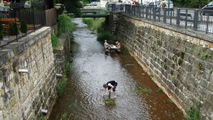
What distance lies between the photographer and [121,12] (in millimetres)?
29766

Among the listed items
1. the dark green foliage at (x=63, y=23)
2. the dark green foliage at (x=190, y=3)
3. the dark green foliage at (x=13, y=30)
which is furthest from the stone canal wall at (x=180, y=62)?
the dark green foliage at (x=190, y=3)

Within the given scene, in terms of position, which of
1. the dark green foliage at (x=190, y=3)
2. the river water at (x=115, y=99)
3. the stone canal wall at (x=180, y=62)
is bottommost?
the river water at (x=115, y=99)

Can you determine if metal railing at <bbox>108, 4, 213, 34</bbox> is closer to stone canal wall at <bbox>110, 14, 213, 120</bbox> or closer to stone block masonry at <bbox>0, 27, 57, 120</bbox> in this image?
stone canal wall at <bbox>110, 14, 213, 120</bbox>

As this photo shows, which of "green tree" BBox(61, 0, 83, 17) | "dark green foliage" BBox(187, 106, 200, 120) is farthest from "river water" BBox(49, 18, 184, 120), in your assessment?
"green tree" BBox(61, 0, 83, 17)

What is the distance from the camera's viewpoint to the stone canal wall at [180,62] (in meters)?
9.65

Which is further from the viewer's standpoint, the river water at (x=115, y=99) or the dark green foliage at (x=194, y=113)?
the river water at (x=115, y=99)

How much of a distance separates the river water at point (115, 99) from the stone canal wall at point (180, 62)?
64 cm

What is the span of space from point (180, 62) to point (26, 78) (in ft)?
23.2

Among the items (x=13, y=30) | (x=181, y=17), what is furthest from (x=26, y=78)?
(x=181, y=17)

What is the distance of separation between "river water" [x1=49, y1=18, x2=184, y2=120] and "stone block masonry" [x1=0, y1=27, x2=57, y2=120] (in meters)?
1.45

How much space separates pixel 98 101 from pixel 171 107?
3503 mm

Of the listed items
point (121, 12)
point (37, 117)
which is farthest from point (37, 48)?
point (121, 12)

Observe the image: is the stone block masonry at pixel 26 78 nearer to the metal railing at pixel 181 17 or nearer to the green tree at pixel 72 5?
the metal railing at pixel 181 17

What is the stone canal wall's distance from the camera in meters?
9.65
